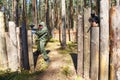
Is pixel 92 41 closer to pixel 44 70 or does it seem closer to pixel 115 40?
pixel 115 40

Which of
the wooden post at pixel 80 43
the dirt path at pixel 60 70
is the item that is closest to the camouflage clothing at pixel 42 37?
the dirt path at pixel 60 70

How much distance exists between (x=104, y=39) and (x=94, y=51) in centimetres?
56

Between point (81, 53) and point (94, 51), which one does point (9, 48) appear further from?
point (94, 51)

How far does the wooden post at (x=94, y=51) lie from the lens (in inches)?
345

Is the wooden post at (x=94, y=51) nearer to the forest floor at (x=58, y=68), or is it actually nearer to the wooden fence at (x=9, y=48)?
the forest floor at (x=58, y=68)

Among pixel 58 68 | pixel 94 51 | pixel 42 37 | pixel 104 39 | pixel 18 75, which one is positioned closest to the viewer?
pixel 104 39

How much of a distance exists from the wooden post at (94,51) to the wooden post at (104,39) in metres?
0.19

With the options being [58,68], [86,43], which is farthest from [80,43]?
[58,68]

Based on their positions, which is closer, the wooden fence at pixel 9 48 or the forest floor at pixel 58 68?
the forest floor at pixel 58 68

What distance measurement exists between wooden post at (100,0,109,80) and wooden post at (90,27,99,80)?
19cm

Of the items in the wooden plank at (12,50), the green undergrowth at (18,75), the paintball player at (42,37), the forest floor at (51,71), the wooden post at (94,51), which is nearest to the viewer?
the wooden post at (94,51)

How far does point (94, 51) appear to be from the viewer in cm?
885

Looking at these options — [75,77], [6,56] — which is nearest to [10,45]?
[6,56]

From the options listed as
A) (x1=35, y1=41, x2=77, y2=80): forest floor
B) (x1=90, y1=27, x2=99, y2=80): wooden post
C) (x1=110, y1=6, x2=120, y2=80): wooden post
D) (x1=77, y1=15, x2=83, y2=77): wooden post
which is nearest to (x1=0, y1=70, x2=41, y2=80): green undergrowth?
(x1=35, y1=41, x2=77, y2=80): forest floor
